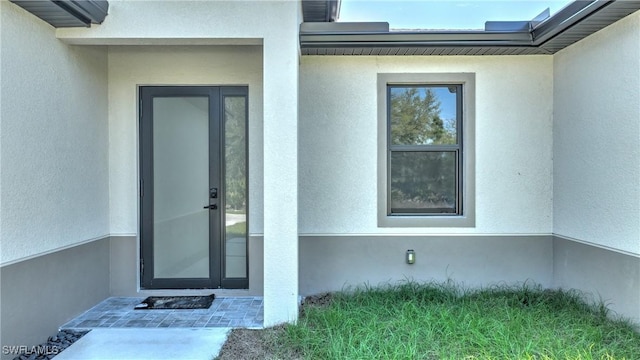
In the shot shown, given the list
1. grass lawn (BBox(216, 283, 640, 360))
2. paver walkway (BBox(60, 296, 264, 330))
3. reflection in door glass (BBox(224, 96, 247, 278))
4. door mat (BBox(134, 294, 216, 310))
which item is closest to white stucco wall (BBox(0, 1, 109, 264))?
paver walkway (BBox(60, 296, 264, 330))

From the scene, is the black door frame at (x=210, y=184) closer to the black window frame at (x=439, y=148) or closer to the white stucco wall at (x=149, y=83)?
the white stucco wall at (x=149, y=83)

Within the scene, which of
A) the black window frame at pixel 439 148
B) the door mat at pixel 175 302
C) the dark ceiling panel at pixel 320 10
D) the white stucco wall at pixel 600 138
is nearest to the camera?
the white stucco wall at pixel 600 138

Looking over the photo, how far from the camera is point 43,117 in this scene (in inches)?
142

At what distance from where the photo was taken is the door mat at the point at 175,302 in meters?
4.48

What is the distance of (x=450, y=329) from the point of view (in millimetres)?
3596

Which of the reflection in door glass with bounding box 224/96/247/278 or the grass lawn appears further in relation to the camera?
the reflection in door glass with bounding box 224/96/247/278

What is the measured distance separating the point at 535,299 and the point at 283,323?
121 inches

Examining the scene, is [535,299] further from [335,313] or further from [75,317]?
[75,317]

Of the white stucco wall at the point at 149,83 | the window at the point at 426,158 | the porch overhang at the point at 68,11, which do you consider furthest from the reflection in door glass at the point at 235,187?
the window at the point at 426,158

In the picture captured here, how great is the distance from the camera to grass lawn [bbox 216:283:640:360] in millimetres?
3234

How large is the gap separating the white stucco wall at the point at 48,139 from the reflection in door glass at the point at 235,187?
5.00ft

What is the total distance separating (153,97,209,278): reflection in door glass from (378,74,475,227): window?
7.78 ft

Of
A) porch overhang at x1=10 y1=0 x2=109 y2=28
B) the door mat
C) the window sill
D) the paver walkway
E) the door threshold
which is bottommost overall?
the paver walkway

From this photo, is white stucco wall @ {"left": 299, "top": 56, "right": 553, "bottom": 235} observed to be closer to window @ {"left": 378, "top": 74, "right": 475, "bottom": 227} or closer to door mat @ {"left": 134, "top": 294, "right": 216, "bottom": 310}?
window @ {"left": 378, "top": 74, "right": 475, "bottom": 227}
